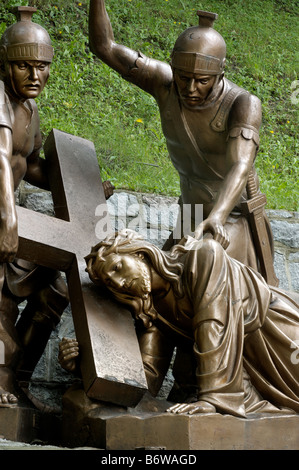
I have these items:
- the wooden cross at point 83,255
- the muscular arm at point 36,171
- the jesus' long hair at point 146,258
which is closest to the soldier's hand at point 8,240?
the wooden cross at point 83,255

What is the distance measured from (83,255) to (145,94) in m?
3.60

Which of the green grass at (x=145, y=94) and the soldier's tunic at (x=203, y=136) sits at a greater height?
the soldier's tunic at (x=203, y=136)

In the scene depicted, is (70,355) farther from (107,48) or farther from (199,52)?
(107,48)

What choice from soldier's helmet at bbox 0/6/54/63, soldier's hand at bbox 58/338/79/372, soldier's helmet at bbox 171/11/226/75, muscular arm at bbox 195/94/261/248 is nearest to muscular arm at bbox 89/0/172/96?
soldier's helmet at bbox 171/11/226/75

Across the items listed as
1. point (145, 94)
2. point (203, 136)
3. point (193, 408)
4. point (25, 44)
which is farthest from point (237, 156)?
point (145, 94)

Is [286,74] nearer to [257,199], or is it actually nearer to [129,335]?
[257,199]

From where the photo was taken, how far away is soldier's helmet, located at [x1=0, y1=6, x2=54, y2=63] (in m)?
4.84

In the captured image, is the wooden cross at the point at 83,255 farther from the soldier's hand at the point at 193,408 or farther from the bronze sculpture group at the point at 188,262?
the soldier's hand at the point at 193,408

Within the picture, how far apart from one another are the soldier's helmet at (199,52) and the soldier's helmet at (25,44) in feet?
2.18

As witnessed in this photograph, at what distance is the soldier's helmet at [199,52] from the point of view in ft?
16.6

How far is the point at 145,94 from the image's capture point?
8.34m

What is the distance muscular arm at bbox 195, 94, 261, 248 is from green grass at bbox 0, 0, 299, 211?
1.69m
